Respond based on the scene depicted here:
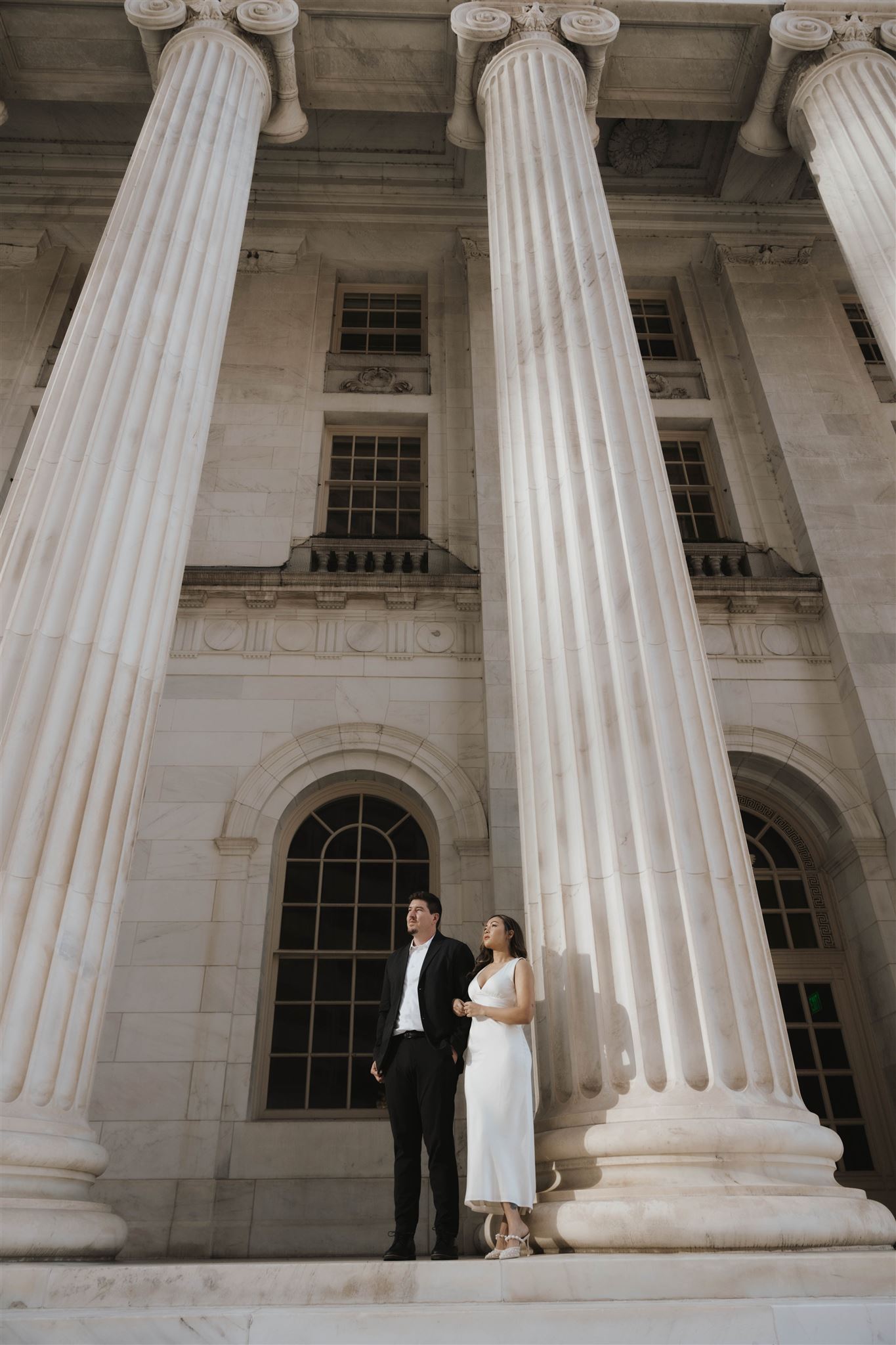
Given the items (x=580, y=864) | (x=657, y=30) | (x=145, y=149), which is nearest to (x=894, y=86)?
(x=657, y=30)

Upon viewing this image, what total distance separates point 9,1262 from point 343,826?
667 cm

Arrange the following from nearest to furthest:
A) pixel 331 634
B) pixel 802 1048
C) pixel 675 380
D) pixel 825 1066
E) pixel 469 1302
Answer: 1. pixel 469 1302
2. pixel 825 1066
3. pixel 802 1048
4. pixel 331 634
5. pixel 675 380

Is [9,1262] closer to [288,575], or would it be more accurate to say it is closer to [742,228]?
[288,575]

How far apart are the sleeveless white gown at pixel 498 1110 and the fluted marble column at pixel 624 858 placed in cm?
24

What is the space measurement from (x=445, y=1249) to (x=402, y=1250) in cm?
31

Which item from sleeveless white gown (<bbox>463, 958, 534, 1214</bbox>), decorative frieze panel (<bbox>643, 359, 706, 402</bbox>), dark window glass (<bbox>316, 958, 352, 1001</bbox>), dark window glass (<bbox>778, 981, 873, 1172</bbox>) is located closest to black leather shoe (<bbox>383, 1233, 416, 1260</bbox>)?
sleeveless white gown (<bbox>463, 958, 534, 1214</bbox>)

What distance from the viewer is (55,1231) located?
437 centimetres

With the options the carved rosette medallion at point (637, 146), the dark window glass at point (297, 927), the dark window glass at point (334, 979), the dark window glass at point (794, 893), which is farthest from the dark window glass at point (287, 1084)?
the carved rosette medallion at point (637, 146)

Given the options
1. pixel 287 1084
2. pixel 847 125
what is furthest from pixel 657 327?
pixel 287 1084

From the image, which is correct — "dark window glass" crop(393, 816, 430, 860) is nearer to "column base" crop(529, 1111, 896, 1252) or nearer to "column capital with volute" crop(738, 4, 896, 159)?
"column base" crop(529, 1111, 896, 1252)

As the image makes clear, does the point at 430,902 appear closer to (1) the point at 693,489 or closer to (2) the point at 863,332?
(1) the point at 693,489

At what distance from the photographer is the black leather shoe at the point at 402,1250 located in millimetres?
5074

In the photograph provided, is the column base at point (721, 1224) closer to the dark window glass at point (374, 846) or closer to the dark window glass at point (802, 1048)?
the dark window glass at point (802, 1048)

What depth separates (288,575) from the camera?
1162 cm
